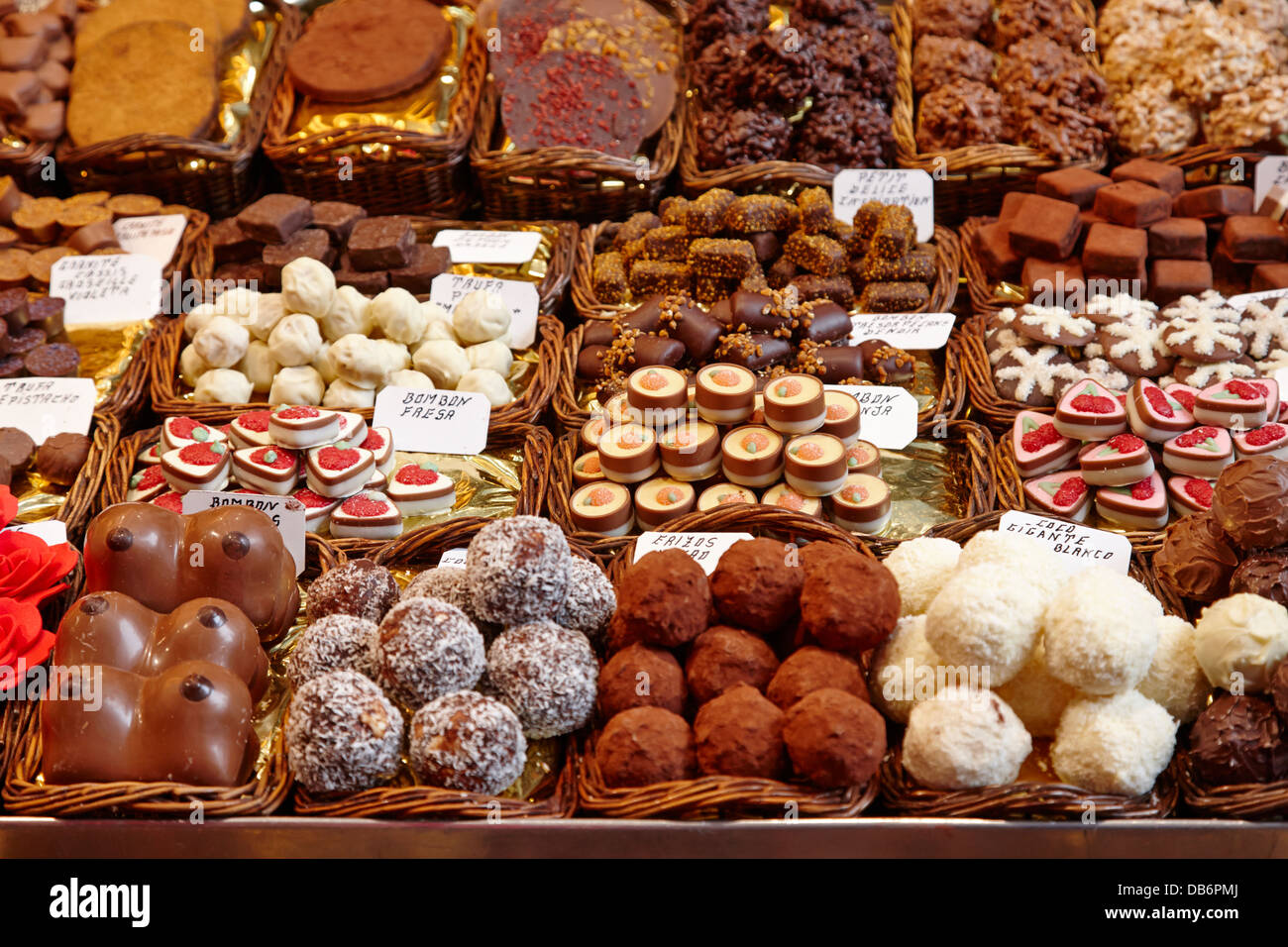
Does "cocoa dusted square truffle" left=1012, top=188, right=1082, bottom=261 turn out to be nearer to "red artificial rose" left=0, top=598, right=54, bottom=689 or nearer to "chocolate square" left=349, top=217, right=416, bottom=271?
"chocolate square" left=349, top=217, right=416, bottom=271

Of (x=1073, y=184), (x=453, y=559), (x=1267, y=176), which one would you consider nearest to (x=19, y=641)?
(x=453, y=559)

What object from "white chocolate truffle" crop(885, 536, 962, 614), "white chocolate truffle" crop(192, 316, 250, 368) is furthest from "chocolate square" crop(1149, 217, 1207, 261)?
"white chocolate truffle" crop(192, 316, 250, 368)

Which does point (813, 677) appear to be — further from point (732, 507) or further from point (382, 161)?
point (382, 161)

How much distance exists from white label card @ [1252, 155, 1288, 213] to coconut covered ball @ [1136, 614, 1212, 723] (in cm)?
205

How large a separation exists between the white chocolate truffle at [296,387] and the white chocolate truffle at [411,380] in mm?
211

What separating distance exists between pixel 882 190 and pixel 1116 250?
0.75 meters

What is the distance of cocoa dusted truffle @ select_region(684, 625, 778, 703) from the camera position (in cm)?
204

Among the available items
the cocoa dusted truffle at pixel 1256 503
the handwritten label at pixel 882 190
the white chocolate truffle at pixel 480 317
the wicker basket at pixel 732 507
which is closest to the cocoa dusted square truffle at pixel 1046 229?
the handwritten label at pixel 882 190

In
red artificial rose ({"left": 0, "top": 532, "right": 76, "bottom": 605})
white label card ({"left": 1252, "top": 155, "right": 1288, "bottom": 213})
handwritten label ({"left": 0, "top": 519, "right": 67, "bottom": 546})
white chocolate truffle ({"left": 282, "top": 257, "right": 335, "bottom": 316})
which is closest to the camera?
red artificial rose ({"left": 0, "top": 532, "right": 76, "bottom": 605})

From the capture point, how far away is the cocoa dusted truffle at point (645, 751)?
6.28ft

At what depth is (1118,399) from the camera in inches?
108

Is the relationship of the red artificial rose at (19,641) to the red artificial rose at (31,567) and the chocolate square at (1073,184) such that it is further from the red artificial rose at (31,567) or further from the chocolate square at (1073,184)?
the chocolate square at (1073,184)

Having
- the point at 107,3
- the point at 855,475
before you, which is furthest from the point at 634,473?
the point at 107,3

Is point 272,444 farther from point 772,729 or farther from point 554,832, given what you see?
point 772,729
